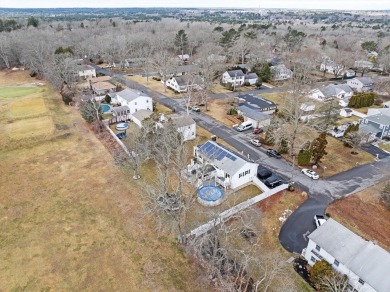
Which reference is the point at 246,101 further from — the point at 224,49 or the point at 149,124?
the point at 224,49

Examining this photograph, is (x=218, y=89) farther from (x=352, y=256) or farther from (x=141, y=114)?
(x=352, y=256)

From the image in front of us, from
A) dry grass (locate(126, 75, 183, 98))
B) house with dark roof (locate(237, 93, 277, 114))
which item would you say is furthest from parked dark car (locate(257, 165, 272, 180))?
dry grass (locate(126, 75, 183, 98))

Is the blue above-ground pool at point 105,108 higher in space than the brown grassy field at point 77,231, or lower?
higher

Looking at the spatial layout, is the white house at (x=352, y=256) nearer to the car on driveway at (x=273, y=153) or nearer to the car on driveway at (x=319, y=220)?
the car on driveway at (x=319, y=220)

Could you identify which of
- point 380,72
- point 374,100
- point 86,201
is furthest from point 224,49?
point 86,201

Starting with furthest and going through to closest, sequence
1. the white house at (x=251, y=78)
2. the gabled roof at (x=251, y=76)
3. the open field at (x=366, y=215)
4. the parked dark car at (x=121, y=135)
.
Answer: the gabled roof at (x=251, y=76) < the white house at (x=251, y=78) < the parked dark car at (x=121, y=135) < the open field at (x=366, y=215)

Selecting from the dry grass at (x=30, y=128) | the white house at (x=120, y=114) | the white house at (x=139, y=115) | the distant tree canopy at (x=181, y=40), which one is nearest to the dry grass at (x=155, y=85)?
the white house at (x=120, y=114)

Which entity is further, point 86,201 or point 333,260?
point 86,201
